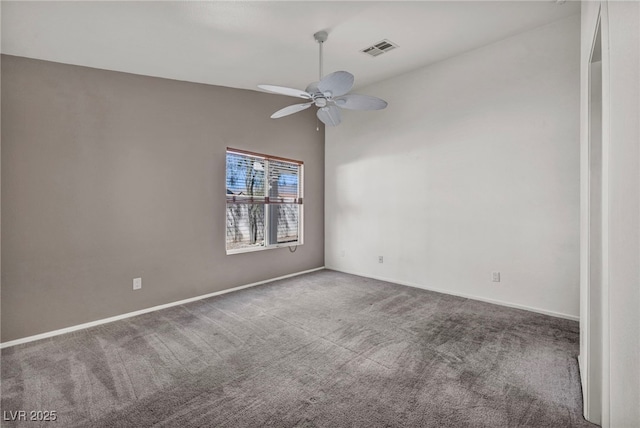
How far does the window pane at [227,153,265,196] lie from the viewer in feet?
13.9

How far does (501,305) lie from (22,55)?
573 centimetres

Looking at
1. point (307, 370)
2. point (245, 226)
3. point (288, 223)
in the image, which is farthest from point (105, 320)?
point (288, 223)

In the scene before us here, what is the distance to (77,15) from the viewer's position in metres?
2.24

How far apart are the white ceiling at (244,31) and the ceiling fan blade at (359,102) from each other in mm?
679

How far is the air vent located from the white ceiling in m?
0.09

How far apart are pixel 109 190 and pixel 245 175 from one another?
5.81ft

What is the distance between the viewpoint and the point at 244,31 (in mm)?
2748

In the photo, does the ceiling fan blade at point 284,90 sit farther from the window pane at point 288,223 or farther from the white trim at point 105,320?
the white trim at point 105,320

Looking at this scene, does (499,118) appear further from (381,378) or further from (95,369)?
(95,369)

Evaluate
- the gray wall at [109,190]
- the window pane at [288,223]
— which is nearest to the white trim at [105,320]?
the gray wall at [109,190]

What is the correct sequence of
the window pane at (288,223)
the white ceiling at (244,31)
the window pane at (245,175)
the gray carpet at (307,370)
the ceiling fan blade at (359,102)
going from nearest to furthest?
1. the gray carpet at (307,370)
2. the white ceiling at (244,31)
3. the ceiling fan blade at (359,102)
4. the window pane at (245,175)
5. the window pane at (288,223)

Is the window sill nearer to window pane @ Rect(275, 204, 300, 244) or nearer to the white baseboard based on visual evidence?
window pane @ Rect(275, 204, 300, 244)

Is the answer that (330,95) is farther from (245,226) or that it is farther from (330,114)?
(245,226)

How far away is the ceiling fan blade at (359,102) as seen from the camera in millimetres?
2963
